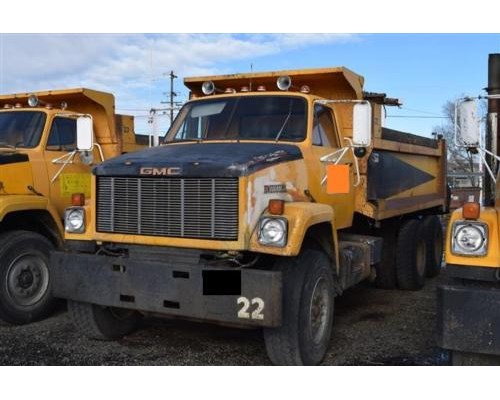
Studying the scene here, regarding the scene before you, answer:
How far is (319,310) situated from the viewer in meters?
4.82

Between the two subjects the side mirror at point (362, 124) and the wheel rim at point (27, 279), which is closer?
the side mirror at point (362, 124)


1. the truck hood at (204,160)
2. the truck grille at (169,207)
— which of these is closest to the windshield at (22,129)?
the truck hood at (204,160)

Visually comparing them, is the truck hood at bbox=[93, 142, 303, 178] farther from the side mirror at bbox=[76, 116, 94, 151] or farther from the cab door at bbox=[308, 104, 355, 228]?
the side mirror at bbox=[76, 116, 94, 151]

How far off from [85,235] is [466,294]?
10.6ft

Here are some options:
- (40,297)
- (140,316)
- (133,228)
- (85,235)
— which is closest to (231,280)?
(133,228)

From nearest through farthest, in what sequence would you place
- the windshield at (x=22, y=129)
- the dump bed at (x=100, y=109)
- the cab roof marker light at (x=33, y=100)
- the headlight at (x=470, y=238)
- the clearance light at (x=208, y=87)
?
the headlight at (x=470, y=238)
the clearance light at (x=208, y=87)
the windshield at (x=22, y=129)
the cab roof marker light at (x=33, y=100)
the dump bed at (x=100, y=109)

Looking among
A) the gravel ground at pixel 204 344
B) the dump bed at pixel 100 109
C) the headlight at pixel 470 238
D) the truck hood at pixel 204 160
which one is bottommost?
the gravel ground at pixel 204 344

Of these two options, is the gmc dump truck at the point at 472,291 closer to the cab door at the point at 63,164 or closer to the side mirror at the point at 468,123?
the side mirror at the point at 468,123

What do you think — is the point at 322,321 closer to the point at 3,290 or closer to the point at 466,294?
the point at 466,294

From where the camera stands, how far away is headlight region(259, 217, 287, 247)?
13.7 feet

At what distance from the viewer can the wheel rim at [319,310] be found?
4672 mm

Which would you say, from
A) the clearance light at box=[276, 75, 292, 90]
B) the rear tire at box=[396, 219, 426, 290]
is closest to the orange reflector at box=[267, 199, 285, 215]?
the clearance light at box=[276, 75, 292, 90]

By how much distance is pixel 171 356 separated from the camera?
499 cm

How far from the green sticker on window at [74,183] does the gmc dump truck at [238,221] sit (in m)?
1.67
